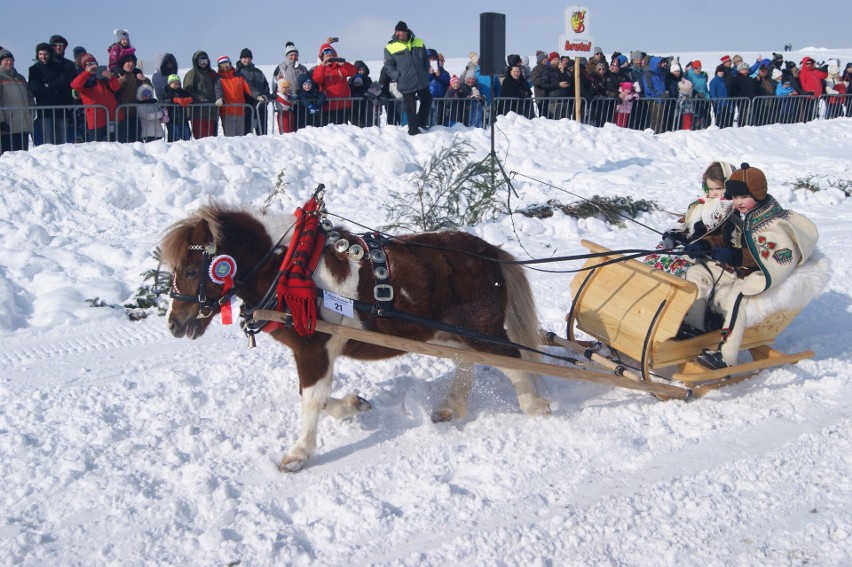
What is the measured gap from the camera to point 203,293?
3926 millimetres

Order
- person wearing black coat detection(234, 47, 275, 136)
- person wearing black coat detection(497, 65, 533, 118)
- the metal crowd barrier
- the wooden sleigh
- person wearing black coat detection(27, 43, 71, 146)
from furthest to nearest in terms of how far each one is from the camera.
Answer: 1. person wearing black coat detection(497, 65, 533, 118)
2. person wearing black coat detection(234, 47, 275, 136)
3. the metal crowd barrier
4. person wearing black coat detection(27, 43, 71, 146)
5. the wooden sleigh

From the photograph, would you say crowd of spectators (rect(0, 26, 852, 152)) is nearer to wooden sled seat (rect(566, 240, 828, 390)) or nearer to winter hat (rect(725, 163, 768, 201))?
wooden sled seat (rect(566, 240, 828, 390))

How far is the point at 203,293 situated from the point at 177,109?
285 inches

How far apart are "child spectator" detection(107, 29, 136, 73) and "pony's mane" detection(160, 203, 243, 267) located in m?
6.99

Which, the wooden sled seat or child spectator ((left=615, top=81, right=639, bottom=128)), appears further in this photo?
child spectator ((left=615, top=81, right=639, bottom=128))

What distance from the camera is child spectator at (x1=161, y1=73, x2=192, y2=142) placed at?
402 inches

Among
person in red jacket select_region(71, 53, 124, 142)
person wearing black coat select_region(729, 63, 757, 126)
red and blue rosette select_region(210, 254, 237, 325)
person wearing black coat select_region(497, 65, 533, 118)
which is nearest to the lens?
red and blue rosette select_region(210, 254, 237, 325)

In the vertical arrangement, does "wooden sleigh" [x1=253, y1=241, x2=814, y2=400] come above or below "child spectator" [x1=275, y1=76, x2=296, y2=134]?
below

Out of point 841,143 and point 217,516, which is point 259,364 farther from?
point 841,143

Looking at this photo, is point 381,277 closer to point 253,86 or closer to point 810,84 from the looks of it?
point 253,86

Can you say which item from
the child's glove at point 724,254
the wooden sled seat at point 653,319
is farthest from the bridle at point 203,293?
the child's glove at point 724,254

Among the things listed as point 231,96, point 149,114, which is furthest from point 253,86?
point 149,114

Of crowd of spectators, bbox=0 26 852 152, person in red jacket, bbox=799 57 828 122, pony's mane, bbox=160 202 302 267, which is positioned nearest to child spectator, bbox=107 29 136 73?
crowd of spectators, bbox=0 26 852 152

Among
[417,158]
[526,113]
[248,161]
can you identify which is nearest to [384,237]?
[248,161]
